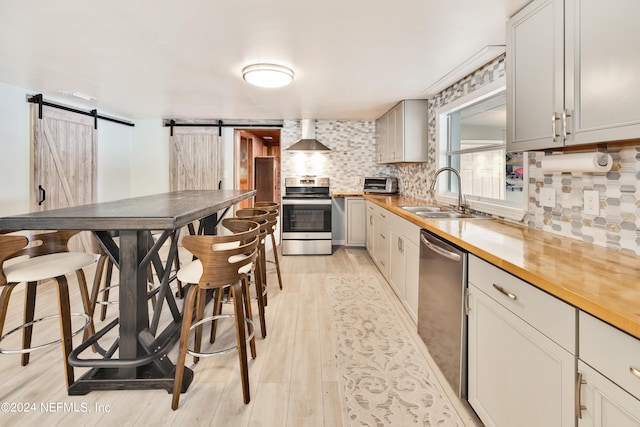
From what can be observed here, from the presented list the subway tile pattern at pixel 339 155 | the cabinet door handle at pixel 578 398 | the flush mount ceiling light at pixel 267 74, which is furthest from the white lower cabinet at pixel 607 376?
the subway tile pattern at pixel 339 155

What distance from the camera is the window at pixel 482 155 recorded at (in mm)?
2557

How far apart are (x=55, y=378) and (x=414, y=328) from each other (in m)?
2.46

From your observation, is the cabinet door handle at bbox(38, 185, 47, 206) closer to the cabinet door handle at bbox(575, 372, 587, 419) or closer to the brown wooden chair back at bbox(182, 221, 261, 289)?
the brown wooden chair back at bbox(182, 221, 261, 289)

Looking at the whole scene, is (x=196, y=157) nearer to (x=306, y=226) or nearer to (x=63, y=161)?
(x=63, y=161)

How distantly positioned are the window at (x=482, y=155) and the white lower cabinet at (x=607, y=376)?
1513 millimetres

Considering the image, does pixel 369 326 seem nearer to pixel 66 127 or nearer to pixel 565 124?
pixel 565 124

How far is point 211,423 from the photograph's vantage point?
165cm

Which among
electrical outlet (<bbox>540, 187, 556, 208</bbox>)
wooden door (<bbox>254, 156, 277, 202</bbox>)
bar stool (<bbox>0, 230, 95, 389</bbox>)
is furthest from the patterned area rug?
wooden door (<bbox>254, 156, 277, 202</bbox>)

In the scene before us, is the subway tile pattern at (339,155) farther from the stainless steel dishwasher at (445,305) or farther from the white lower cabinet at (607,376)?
the white lower cabinet at (607,376)

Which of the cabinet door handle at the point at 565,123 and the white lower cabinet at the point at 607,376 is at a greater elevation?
the cabinet door handle at the point at 565,123

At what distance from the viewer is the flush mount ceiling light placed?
297cm

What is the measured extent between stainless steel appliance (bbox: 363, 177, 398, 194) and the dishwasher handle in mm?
3234

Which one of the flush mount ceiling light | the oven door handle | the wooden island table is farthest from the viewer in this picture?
the oven door handle

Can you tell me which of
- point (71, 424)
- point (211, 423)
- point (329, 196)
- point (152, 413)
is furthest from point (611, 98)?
point (329, 196)
